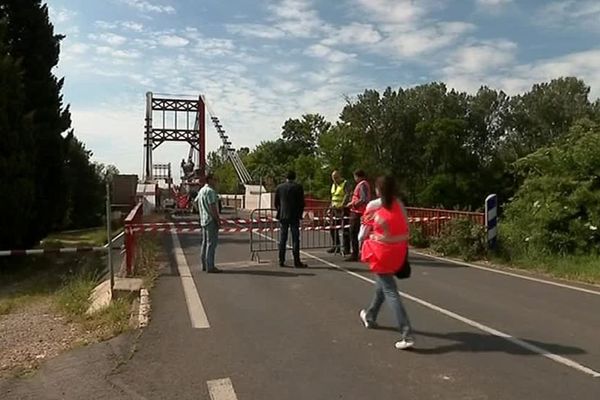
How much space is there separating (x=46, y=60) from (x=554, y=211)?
18578 millimetres

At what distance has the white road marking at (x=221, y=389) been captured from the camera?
5182 mm

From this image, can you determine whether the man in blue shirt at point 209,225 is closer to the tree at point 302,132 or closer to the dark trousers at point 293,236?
the dark trousers at point 293,236

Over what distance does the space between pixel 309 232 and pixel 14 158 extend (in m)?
8.73

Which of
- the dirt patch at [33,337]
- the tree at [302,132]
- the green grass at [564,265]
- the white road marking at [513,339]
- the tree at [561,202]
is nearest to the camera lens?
the white road marking at [513,339]

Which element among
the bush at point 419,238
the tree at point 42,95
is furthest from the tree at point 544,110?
the bush at point 419,238

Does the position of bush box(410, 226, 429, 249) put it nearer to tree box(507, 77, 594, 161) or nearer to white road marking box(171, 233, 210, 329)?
white road marking box(171, 233, 210, 329)

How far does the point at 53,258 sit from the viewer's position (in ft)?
68.5

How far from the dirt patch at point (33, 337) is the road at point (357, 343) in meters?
1.06

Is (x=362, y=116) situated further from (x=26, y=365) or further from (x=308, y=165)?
(x=26, y=365)

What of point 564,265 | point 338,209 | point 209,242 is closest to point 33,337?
point 209,242

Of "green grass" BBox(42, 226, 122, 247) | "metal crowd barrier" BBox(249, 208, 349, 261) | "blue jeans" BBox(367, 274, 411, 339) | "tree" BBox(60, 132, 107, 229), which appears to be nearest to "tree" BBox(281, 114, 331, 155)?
"tree" BBox(60, 132, 107, 229)

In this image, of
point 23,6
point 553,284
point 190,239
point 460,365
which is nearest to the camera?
point 460,365

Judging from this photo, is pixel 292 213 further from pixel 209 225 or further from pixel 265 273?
pixel 209 225

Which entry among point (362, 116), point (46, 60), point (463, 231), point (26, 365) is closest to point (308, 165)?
point (362, 116)
